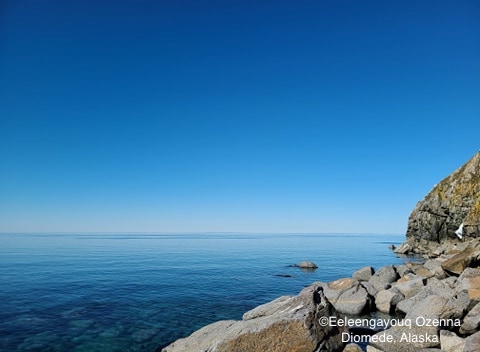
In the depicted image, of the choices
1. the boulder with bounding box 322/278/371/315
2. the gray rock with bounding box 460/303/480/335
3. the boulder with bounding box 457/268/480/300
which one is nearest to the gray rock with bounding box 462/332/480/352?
the gray rock with bounding box 460/303/480/335

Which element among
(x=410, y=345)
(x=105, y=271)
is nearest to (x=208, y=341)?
(x=410, y=345)

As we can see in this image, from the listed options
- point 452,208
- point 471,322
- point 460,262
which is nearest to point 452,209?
point 452,208

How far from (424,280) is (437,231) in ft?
183

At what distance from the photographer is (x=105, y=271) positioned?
48062mm

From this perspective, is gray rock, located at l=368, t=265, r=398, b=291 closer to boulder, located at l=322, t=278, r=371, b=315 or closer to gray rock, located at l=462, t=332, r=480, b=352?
boulder, located at l=322, t=278, r=371, b=315

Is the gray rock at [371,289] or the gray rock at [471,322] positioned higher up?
the gray rock at [471,322]

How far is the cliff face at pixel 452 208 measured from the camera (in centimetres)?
4984

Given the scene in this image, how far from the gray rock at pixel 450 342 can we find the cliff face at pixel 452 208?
42841mm

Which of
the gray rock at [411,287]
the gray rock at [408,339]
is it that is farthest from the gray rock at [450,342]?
the gray rock at [411,287]

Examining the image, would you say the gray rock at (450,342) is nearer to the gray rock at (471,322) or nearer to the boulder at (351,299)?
the gray rock at (471,322)

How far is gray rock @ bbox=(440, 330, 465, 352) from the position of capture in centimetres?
1189

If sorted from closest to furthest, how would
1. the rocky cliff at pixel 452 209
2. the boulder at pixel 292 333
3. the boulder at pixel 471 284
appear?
the boulder at pixel 292 333
the boulder at pixel 471 284
the rocky cliff at pixel 452 209

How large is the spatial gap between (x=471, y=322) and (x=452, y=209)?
55.8 metres

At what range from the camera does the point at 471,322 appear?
1447cm
